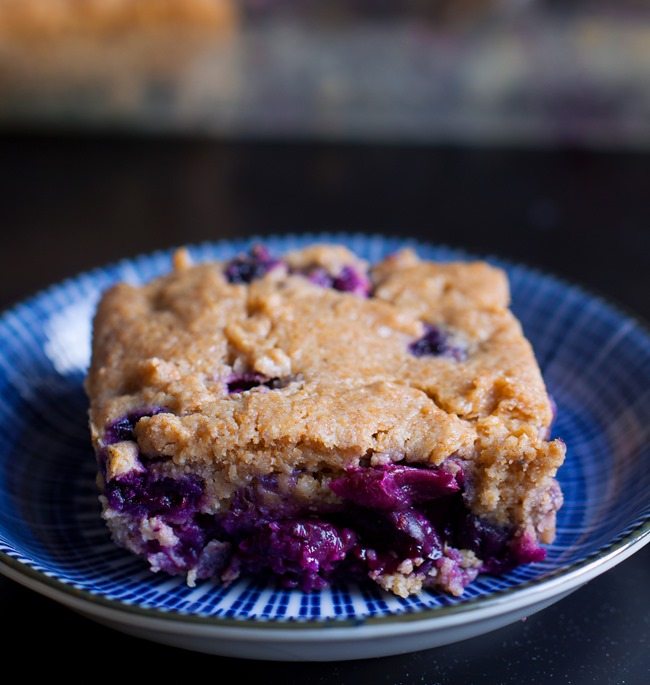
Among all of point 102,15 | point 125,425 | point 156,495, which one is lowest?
point 156,495

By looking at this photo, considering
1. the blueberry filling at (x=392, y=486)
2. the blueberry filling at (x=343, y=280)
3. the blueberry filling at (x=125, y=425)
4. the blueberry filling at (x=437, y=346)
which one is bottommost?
the blueberry filling at (x=392, y=486)

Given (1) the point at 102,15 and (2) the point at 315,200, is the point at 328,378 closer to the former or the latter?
(2) the point at 315,200

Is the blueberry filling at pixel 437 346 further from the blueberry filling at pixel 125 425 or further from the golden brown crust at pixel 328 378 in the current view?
the blueberry filling at pixel 125 425

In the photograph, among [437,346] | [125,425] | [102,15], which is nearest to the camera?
[125,425]

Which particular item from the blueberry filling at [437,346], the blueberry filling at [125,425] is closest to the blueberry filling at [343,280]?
the blueberry filling at [437,346]

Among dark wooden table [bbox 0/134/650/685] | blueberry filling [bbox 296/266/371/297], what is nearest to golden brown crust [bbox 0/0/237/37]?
dark wooden table [bbox 0/134/650/685]

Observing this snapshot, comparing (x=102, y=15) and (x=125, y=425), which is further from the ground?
(x=102, y=15)

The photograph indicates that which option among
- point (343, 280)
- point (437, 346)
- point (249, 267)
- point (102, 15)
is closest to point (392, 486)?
point (437, 346)
